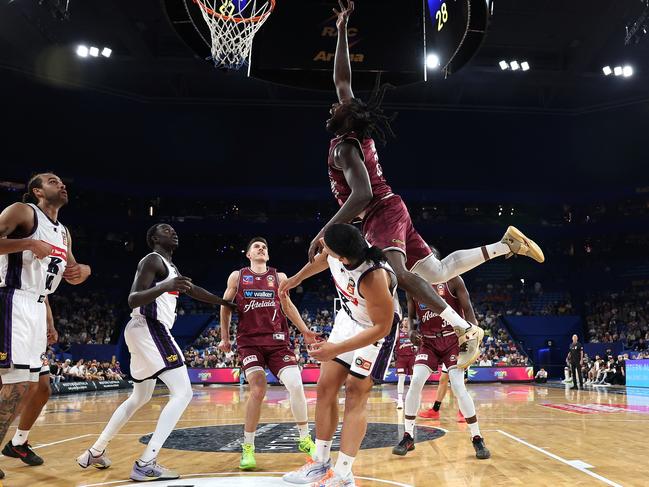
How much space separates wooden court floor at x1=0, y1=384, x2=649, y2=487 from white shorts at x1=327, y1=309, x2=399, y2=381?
0.94 metres

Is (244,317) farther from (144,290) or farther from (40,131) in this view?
(40,131)

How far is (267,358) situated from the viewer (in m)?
6.20

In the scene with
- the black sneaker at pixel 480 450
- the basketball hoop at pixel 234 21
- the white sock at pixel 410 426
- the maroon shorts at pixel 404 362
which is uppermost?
the basketball hoop at pixel 234 21

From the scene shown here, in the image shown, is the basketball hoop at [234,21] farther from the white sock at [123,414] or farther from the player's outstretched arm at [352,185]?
the white sock at [123,414]

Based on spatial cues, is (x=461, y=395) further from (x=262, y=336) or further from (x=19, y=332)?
(x=19, y=332)

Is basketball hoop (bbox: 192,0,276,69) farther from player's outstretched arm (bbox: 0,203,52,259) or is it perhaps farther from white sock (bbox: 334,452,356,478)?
white sock (bbox: 334,452,356,478)

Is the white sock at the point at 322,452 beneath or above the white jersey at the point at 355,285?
beneath

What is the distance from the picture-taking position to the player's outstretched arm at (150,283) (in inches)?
200

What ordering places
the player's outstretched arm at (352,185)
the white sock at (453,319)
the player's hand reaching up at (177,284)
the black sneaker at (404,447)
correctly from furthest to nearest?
the black sneaker at (404,447), the player's hand reaching up at (177,284), the white sock at (453,319), the player's outstretched arm at (352,185)

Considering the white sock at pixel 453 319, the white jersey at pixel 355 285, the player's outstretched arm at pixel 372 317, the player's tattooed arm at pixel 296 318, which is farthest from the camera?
the player's tattooed arm at pixel 296 318

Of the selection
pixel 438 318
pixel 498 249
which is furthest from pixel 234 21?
pixel 498 249

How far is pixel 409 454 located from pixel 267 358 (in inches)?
67.6

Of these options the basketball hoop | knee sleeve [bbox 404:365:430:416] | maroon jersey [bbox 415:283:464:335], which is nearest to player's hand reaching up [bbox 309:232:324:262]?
knee sleeve [bbox 404:365:430:416]

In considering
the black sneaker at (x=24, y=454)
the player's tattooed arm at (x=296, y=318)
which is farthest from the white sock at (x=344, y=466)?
the black sneaker at (x=24, y=454)
